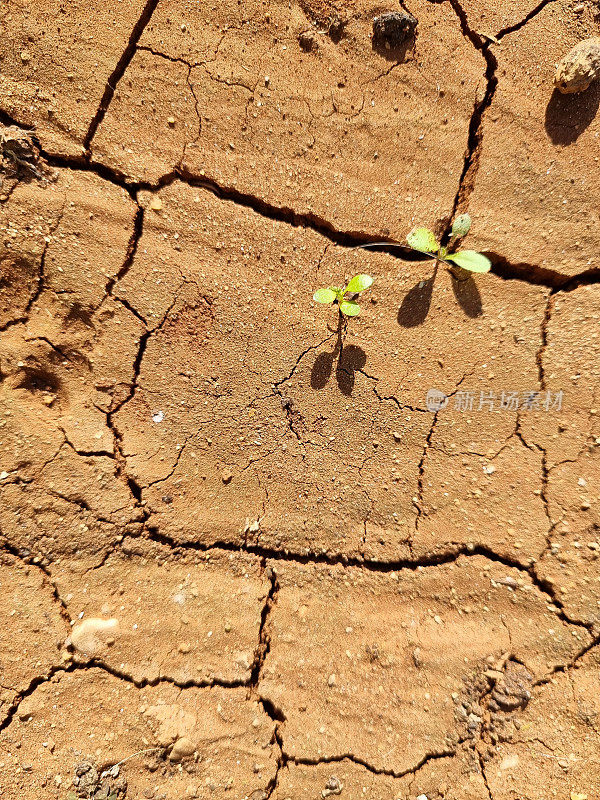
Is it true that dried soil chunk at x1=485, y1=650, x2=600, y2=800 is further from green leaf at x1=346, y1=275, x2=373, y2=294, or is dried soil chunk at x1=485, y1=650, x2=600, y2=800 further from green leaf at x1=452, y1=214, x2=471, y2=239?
green leaf at x1=452, y1=214, x2=471, y2=239

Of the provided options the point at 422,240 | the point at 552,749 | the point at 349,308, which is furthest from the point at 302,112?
the point at 552,749

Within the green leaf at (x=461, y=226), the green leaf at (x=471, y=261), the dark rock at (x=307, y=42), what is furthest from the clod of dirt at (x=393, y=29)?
the green leaf at (x=471, y=261)

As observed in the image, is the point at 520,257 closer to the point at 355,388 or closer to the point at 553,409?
the point at 553,409

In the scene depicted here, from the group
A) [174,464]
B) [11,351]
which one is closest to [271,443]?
[174,464]

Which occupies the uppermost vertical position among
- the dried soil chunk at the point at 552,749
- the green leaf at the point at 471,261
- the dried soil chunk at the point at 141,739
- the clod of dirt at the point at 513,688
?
the green leaf at the point at 471,261

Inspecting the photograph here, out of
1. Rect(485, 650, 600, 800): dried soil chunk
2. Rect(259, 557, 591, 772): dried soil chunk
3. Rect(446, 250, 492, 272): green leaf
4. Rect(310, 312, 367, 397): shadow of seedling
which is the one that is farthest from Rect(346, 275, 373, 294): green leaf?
Rect(485, 650, 600, 800): dried soil chunk

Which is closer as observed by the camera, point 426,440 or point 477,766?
point 477,766

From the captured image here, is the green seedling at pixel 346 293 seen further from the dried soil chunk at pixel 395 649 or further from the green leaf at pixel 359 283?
the dried soil chunk at pixel 395 649
